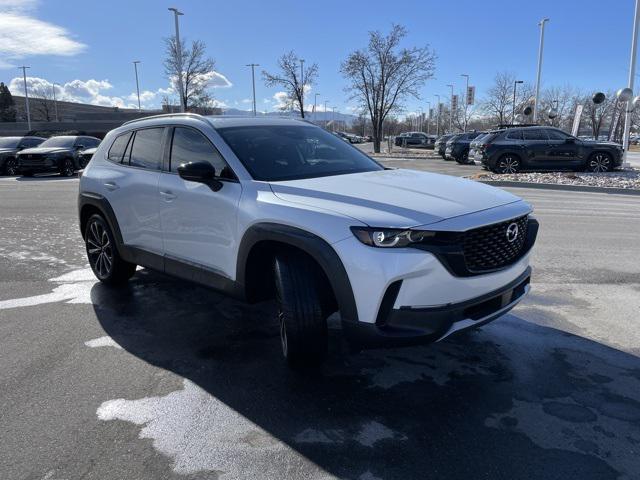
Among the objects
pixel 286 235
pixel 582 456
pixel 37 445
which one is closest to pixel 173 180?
pixel 286 235

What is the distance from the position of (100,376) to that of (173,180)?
1.63 meters

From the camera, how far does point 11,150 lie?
68.8 ft

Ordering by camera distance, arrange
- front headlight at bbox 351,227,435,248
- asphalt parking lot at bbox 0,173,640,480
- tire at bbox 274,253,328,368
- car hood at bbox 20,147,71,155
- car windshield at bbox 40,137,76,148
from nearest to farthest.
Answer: asphalt parking lot at bbox 0,173,640,480, front headlight at bbox 351,227,435,248, tire at bbox 274,253,328,368, car hood at bbox 20,147,71,155, car windshield at bbox 40,137,76,148

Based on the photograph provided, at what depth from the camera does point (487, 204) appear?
3426 millimetres

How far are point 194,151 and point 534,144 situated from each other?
15700mm

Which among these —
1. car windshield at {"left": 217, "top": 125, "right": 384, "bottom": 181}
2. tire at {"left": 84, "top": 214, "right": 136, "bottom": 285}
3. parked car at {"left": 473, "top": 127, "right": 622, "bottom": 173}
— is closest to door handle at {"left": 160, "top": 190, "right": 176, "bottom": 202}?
car windshield at {"left": 217, "top": 125, "right": 384, "bottom": 181}

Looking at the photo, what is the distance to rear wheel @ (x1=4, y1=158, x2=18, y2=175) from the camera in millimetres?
20828

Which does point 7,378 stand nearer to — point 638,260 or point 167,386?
point 167,386

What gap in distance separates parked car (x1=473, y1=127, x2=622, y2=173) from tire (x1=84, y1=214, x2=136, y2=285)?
14.8 m

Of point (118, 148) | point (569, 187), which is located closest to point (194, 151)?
point (118, 148)

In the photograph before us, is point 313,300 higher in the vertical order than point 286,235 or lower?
lower

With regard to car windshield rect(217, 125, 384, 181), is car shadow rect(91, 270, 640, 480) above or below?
below

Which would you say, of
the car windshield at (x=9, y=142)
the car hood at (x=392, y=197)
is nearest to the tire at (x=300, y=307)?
the car hood at (x=392, y=197)

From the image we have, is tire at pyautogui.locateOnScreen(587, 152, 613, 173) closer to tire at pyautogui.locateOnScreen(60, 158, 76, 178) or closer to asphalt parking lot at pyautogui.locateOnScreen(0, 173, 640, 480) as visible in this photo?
asphalt parking lot at pyautogui.locateOnScreen(0, 173, 640, 480)
